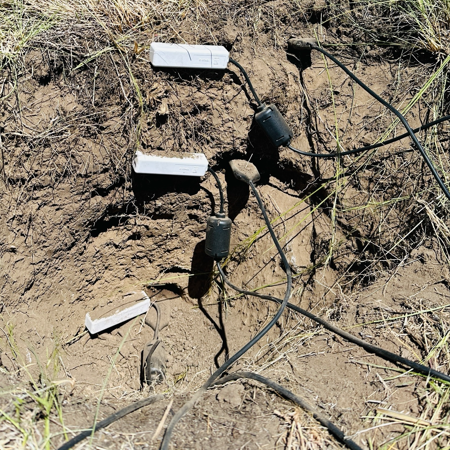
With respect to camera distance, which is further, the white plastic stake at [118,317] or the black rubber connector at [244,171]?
the white plastic stake at [118,317]

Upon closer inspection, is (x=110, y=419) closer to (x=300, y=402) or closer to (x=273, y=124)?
(x=300, y=402)

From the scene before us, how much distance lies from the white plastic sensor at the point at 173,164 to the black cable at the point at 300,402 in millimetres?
1029

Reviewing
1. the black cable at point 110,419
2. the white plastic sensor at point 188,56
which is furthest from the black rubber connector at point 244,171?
the black cable at point 110,419

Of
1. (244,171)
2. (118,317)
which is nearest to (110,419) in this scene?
(118,317)

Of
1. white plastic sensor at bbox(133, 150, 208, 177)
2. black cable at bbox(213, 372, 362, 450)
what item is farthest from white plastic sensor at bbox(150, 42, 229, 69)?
black cable at bbox(213, 372, 362, 450)

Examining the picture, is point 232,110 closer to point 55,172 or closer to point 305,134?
point 305,134

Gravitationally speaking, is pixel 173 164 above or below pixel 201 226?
above

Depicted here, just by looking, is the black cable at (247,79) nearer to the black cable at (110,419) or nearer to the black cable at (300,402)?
the black cable at (300,402)

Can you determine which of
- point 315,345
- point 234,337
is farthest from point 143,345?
point 315,345

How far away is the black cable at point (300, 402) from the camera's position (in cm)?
146

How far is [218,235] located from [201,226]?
319mm

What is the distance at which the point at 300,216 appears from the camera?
2.47 meters

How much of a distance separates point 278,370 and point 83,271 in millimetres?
1192

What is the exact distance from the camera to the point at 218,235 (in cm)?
227
